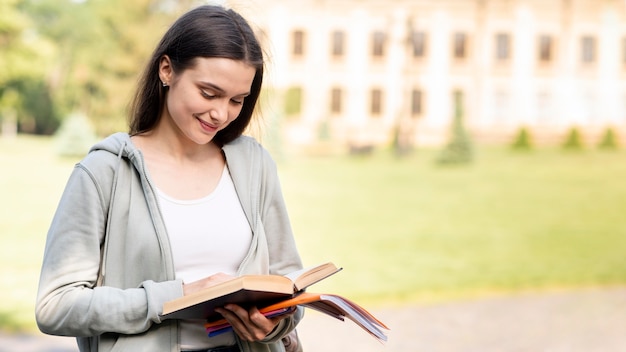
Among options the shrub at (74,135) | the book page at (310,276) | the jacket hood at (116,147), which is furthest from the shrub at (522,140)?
the jacket hood at (116,147)

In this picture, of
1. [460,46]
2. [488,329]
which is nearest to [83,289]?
[488,329]

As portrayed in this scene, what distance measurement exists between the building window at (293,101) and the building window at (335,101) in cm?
38

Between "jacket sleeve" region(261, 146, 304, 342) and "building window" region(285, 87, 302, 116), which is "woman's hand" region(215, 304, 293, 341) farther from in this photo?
"building window" region(285, 87, 302, 116)

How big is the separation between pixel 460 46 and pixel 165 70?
8680 mm

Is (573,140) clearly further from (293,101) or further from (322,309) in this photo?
(322,309)

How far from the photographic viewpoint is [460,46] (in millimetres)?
9852

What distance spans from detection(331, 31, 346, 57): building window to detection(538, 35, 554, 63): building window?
2.33 m

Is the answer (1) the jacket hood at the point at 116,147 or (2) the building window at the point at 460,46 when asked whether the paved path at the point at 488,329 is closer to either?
(2) the building window at the point at 460,46

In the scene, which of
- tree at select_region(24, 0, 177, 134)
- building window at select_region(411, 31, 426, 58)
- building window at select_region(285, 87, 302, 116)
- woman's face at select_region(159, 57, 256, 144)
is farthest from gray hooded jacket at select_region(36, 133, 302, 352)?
building window at select_region(411, 31, 426, 58)

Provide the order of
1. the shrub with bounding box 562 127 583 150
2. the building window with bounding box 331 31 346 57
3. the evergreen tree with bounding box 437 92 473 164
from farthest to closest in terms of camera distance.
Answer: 1. the shrub with bounding box 562 127 583 150
2. the building window with bounding box 331 31 346 57
3. the evergreen tree with bounding box 437 92 473 164

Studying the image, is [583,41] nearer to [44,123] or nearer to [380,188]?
[380,188]

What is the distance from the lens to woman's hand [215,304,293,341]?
1.37m

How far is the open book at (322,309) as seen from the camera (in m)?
1.33

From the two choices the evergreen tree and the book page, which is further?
the evergreen tree
